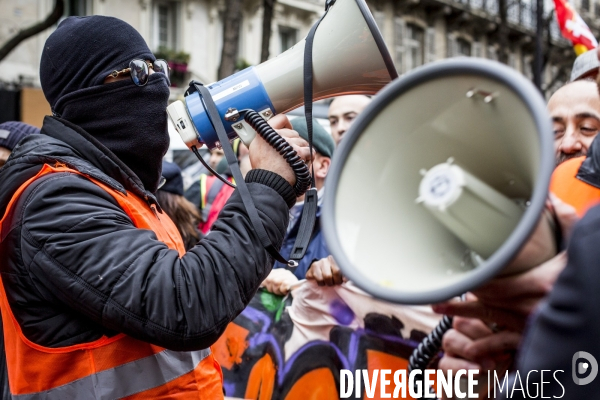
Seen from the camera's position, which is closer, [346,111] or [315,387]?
[315,387]

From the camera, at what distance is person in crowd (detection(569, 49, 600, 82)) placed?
98.4 inches

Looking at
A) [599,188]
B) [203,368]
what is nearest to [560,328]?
[599,188]

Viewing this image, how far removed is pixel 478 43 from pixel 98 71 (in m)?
25.2

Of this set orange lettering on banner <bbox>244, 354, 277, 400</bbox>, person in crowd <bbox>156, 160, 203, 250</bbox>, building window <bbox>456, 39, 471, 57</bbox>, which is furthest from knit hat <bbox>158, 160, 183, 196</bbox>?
building window <bbox>456, 39, 471, 57</bbox>

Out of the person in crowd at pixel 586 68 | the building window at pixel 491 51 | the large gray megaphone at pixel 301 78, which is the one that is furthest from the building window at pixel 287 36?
the large gray megaphone at pixel 301 78

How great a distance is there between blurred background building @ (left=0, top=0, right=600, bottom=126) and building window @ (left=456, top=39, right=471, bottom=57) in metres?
0.04

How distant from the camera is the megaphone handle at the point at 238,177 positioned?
1448mm

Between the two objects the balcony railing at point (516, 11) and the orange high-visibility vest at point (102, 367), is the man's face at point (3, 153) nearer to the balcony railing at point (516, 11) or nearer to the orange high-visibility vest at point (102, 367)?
the orange high-visibility vest at point (102, 367)

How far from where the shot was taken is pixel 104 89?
168cm

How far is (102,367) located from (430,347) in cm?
76

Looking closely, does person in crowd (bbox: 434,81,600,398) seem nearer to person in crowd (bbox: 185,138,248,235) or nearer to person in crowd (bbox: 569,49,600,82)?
person in crowd (bbox: 569,49,600,82)

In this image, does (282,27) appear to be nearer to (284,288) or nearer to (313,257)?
(313,257)

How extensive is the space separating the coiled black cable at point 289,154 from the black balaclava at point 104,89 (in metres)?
0.34

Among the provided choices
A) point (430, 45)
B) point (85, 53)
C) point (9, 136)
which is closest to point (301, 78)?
point (85, 53)
